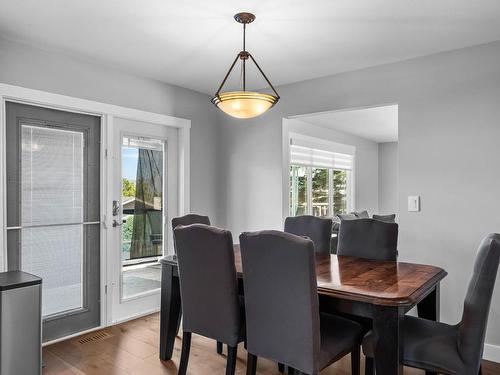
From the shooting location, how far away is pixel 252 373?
2102 millimetres

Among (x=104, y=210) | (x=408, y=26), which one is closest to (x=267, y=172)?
(x=104, y=210)

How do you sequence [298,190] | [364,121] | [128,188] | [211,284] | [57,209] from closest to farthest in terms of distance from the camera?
[211,284]
[57,209]
[128,188]
[364,121]
[298,190]

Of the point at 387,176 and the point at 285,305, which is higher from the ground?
the point at 387,176

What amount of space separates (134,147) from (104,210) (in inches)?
27.2

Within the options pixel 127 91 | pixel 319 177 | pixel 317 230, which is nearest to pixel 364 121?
pixel 319 177

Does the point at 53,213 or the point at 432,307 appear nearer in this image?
the point at 432,307

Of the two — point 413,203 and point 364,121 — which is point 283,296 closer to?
point 413,203

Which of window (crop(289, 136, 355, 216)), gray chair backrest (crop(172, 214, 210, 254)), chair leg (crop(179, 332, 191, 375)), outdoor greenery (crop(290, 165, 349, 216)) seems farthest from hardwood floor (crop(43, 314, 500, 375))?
outdoor greenery (crop(290, 165, 349, 216))

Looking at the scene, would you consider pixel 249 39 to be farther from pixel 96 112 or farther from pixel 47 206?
pixel 47 206

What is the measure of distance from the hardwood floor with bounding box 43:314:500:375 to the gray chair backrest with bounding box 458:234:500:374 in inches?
40.1

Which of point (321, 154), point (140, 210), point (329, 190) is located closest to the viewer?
point (140, 210)

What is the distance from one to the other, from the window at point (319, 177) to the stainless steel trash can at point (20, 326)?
14.0 feet

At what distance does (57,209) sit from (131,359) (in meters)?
1.35

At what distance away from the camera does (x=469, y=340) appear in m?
1.79
